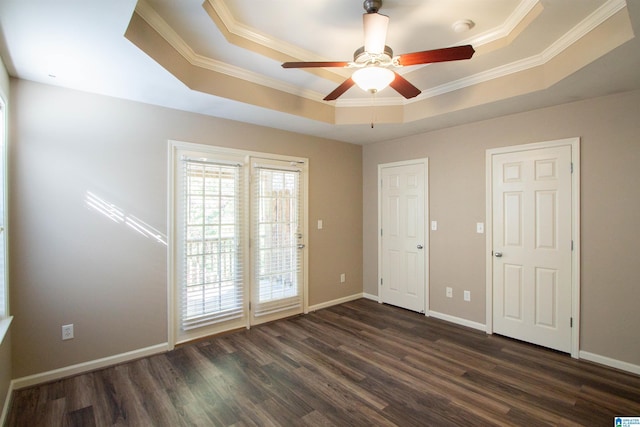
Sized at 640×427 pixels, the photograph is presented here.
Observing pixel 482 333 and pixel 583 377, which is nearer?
pixel 583 377

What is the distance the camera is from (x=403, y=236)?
177 inches

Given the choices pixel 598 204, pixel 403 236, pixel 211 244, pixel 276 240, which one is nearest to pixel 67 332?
pixel 211 244

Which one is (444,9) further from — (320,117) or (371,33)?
(320,117)

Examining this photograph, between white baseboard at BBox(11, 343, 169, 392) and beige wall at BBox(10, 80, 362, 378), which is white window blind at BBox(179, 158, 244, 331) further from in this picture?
white baseboard at BBox(11, 343, 169, 392)

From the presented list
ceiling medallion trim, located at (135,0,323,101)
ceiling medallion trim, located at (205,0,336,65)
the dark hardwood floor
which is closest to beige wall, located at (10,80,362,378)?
the dark hardwood floor

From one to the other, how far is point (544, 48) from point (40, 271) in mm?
4600

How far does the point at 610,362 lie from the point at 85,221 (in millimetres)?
4931

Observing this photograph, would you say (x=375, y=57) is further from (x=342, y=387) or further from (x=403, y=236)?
(x=403, y=236)

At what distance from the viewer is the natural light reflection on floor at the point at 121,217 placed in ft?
9.12

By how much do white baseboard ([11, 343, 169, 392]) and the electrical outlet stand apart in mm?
255

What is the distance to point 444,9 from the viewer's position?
218 centimetres

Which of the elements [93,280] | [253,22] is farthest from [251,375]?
[253,22]

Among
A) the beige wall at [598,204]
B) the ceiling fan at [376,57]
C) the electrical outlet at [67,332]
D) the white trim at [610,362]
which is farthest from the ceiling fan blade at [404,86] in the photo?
the electrical outlet at [67,332]

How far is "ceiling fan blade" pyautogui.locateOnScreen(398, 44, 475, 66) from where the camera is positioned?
1.83m
